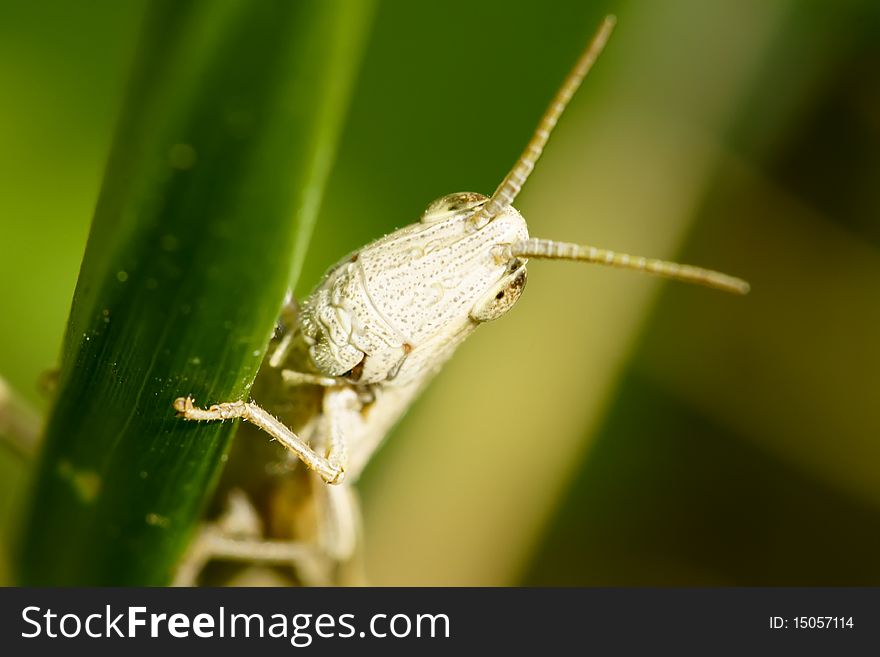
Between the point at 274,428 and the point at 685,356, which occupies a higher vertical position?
the point at 685,356

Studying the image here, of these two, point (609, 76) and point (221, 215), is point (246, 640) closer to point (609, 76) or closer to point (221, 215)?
point (221, 215)

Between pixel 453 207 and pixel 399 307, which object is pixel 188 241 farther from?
pixel 453 207

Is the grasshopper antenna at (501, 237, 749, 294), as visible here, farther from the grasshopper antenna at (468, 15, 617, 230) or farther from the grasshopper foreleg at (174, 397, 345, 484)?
the grasshopper foreleg at (174, 397, 345, 484)

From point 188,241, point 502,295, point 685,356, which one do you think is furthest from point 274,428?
point 685,356

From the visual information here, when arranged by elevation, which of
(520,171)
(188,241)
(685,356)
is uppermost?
(685,356)

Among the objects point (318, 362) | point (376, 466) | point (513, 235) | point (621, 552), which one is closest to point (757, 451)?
point (621, 552)

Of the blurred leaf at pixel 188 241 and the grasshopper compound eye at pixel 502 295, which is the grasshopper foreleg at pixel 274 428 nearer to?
the blurred leaf at pixel 188 241
